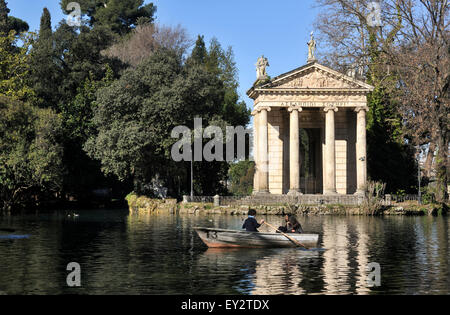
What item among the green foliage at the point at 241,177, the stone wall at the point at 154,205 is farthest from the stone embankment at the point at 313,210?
the green foliage at the point at 241,177

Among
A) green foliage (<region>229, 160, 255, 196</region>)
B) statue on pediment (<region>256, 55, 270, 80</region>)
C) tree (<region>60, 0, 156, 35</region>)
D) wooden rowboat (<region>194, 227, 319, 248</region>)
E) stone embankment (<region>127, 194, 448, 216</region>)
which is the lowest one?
wooden rowboat (<region>194, 227, 319, 248</region>)

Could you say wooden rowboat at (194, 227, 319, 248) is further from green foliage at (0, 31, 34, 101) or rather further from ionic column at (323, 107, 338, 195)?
green foliage at (0, 31, 34, 101)

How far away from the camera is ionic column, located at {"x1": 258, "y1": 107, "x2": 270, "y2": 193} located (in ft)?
212

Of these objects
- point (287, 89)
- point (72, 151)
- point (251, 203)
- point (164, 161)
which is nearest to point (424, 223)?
point (251, 203)

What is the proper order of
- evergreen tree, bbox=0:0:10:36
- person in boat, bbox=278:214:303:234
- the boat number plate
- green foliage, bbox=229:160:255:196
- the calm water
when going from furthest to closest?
green foliage, bbox=229:160:255:196
evergreen tree, bbox=0:0:10:36
person in boat, bbox=278:214:303:234
the boat number plate
the calm water

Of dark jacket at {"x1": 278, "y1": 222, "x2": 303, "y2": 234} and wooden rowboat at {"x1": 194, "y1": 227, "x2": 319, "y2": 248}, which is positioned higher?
dark jacket at {"x1": 278, "y1": 222, "x2": 303, "y2": 234}

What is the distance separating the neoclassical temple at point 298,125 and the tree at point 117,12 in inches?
1765

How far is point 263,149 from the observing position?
65312mm

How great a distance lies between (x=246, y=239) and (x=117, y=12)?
85631mm

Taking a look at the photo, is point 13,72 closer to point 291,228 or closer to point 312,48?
point 312,48

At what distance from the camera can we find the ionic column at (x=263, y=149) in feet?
212

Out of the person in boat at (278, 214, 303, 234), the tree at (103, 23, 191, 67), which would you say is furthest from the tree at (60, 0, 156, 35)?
the person in boat at (278, 214, 303, 234)

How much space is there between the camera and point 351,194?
6588 cm

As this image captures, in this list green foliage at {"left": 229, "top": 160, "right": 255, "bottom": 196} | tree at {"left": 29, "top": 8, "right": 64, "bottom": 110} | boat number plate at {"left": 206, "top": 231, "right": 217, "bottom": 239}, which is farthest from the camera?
green foliage at {"left": 229, "top": 160, "right": 255, "bottom": 196}
